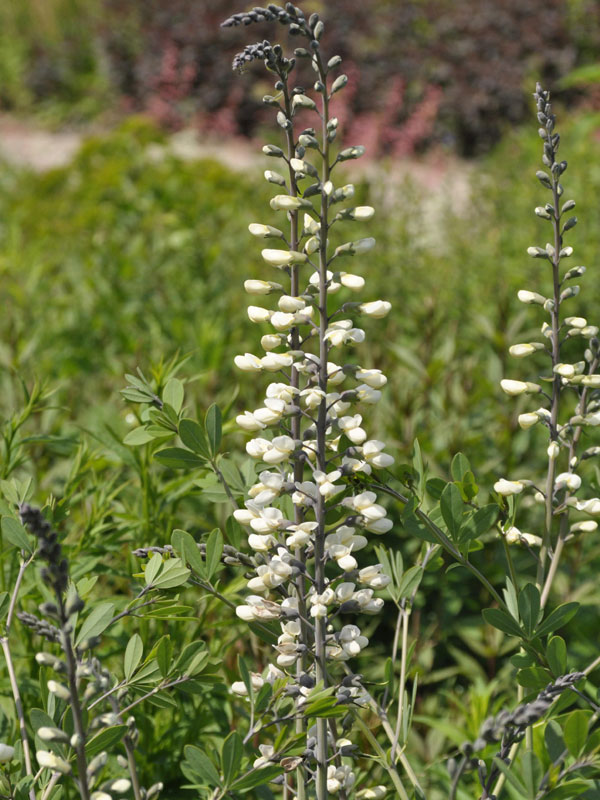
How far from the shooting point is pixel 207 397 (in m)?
3.05

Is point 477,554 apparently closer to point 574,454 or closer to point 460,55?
point 574,454

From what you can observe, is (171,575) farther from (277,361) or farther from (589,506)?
(589,506)

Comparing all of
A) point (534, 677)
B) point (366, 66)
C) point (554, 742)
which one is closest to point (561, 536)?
point (534, 677)

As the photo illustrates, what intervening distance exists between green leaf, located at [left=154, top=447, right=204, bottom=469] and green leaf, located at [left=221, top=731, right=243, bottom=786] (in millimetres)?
542

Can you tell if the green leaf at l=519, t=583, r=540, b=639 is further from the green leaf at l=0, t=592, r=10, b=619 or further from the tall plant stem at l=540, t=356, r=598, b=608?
the green leaf at l=0, t=592, r=10, b=619


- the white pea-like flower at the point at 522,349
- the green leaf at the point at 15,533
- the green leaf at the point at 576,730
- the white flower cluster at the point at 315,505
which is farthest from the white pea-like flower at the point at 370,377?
the green leaf at the point at 15,533

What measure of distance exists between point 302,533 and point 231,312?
3.00 metres

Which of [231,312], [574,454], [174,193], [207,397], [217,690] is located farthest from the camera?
[174,193]

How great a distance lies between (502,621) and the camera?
55.4 inches

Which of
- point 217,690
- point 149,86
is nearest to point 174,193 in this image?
point 217,690

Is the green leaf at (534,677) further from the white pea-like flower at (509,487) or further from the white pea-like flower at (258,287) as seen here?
the white pea-like flower at (258,287)

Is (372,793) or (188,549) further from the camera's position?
(188,549)

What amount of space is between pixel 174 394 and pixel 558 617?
2.62ft

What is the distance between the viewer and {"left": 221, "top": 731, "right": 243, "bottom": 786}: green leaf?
1231 mm
